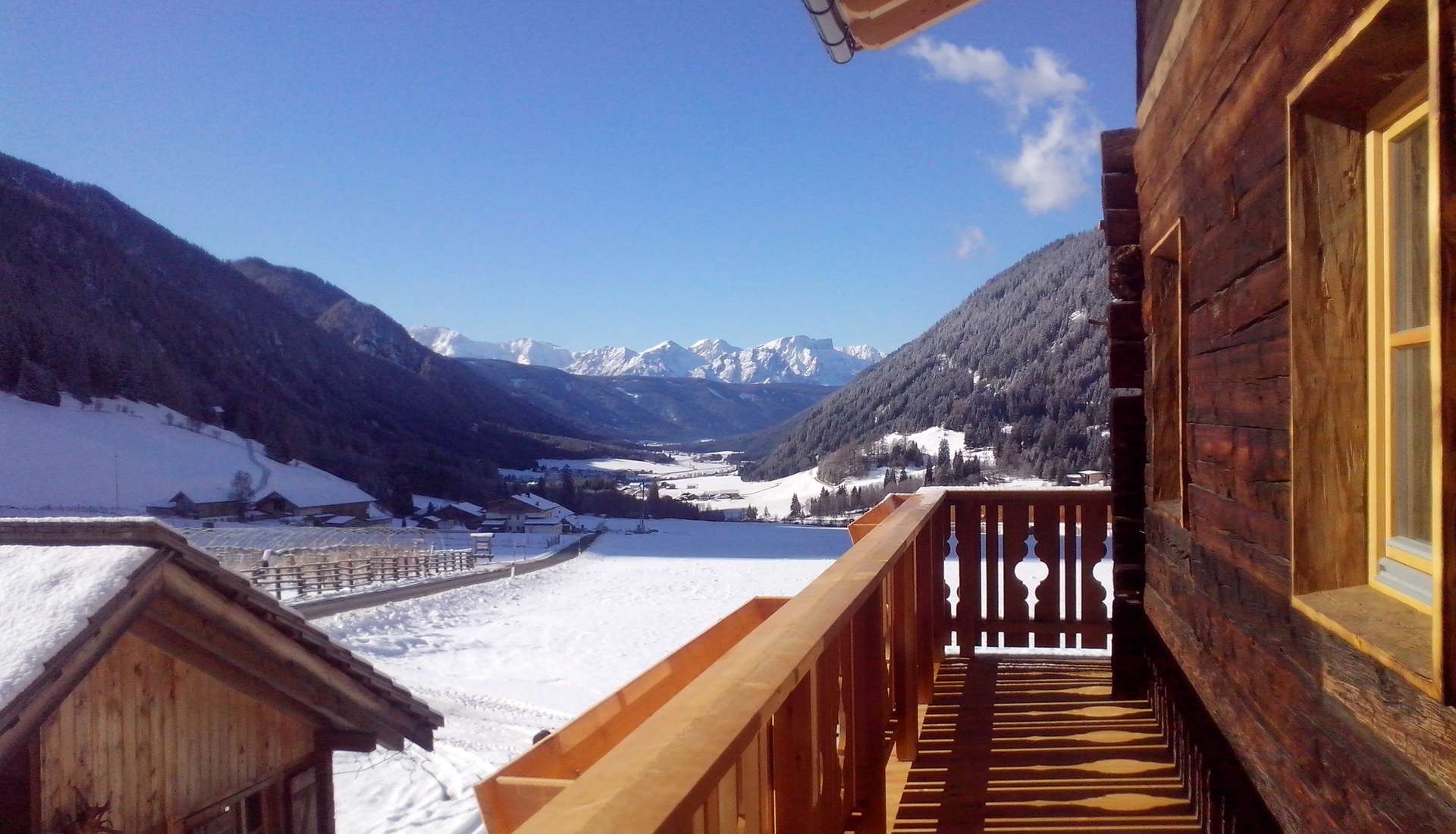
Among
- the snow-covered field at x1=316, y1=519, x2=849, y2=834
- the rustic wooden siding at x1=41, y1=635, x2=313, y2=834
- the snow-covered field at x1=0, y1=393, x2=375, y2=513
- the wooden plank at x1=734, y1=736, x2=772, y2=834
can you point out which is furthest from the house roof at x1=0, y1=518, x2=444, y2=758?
the snow-covered field at x1=0, y1=393, x2=375, y2=513

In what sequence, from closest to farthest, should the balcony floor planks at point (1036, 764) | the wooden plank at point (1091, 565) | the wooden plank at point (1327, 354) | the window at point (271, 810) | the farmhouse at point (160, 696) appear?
the wooden plank at point (1327, 354) < the balcony floor planks at point (1036, 764) < the farmhouse at point (160, 696) < the wooden plank at point (1091, 565) < the window at point (271, 810)

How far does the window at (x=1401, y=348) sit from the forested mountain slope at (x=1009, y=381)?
138ft

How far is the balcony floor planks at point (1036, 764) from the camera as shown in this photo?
270 centimetres

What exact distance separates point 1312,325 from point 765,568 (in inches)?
1310

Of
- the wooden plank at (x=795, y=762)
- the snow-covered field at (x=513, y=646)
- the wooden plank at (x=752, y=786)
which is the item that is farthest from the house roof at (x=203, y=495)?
the wooden plank at (x=752, y=786)

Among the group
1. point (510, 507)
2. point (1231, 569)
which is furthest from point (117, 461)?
point (1231, 569)

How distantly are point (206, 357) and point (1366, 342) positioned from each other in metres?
109

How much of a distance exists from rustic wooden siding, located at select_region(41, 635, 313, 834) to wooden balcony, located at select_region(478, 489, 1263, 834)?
10.8 feet

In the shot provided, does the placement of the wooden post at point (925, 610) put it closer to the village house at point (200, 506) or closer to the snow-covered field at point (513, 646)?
the snow-covered field at point (513, 646)

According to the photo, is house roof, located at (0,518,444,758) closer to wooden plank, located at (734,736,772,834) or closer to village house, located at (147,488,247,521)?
wooden plank, located at (734,736,772,834)

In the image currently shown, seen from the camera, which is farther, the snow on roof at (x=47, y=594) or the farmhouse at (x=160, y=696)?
the farmhouse at (x=160, y=696)

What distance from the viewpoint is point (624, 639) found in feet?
70.7

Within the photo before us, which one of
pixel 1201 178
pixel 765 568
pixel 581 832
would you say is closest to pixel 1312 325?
pixel 1201 178

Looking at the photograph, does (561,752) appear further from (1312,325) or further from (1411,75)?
(1411,75)
